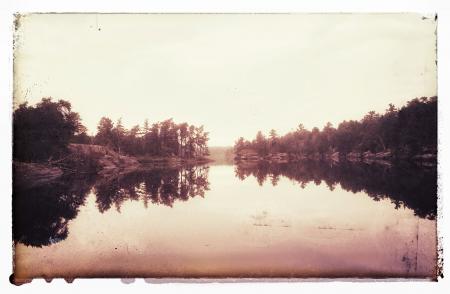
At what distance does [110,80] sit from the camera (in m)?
2.23

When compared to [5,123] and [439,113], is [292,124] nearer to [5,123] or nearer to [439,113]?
[439,113]

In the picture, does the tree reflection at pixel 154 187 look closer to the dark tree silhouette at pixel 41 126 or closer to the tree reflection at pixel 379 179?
the tree reflection at pixel 379 179

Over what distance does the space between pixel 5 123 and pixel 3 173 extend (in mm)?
278

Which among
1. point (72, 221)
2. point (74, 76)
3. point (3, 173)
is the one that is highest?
point (74, 76)

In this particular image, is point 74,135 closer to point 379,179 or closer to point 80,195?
point 80,195

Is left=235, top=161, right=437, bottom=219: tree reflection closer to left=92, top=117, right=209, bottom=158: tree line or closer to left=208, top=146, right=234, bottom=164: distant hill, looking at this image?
left=208, top=146, right=234, bottom=164: distant hill

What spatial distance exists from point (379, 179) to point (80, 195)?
5.56ft

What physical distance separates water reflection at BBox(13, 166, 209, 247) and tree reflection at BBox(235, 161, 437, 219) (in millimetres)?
319

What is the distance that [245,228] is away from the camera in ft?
7.41

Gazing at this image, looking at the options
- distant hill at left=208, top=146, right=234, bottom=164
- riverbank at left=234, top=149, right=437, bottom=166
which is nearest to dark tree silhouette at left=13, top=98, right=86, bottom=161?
distant hill at left=208, top=146, right=234, bottom=164

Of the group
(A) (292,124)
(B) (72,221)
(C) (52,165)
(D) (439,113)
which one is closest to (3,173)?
(C) (52,165)

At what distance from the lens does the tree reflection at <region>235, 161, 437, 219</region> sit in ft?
7.30

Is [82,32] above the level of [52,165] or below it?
above

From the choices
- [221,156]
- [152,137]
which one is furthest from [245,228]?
[152,137]
